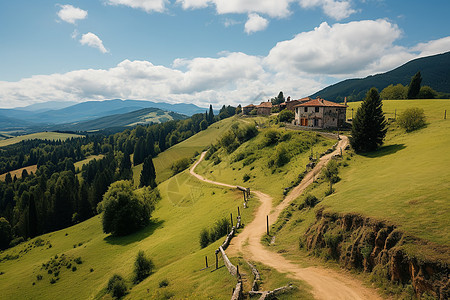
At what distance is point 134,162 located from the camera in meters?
172

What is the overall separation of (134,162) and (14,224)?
255ft

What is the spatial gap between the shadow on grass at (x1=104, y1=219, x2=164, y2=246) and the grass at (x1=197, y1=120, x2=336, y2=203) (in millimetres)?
22375

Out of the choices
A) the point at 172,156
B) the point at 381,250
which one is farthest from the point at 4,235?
the point at 381,250

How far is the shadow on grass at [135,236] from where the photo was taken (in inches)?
2210

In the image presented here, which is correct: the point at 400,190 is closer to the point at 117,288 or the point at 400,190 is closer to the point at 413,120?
the point at 117,288

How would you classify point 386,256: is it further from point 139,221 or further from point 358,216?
point 139,221

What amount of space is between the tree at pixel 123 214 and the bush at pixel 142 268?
2887cm

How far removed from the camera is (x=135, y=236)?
193 feet

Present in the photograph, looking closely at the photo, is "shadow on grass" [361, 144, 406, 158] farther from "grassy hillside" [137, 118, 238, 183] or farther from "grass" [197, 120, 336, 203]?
"grassy hillside" [137, 118, 238, 183]

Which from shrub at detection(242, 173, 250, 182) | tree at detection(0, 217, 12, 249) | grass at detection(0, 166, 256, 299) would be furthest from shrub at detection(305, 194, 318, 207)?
tree at detection(0, 217, 12, 249)

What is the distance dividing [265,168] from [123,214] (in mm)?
40461

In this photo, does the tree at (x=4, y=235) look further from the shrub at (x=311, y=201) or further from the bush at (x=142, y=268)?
the shrub at (x=311, y=201)

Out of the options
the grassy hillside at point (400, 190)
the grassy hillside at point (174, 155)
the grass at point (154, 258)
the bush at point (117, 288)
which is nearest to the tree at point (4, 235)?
the grass at point (154, 258)

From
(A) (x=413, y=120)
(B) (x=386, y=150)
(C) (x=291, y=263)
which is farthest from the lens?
(A) (x=413, y=120)
